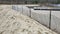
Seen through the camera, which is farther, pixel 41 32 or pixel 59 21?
pixel 59 21

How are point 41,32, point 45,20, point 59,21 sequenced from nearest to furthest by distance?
1. point 41,32
2. point 59,21
3. point 45,20

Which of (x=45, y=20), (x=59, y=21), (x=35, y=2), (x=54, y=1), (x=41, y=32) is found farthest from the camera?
(x=35, y=2)

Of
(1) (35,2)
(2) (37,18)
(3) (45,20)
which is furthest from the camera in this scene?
(1) (35,2)

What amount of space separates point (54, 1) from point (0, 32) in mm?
8533

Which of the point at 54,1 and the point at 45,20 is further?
the point at 54,1

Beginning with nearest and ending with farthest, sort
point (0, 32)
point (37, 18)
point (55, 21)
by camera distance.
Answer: point (0, 32), point (55, 21), point (37, 18)

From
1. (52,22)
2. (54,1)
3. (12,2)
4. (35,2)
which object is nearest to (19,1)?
(12,2)

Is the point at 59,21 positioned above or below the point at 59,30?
above

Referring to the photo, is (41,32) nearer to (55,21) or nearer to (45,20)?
(55,21)

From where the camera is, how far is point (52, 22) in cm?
308

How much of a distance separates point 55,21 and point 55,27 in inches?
5.0

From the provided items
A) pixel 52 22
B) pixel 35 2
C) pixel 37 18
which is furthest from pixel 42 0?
pixel 52 22

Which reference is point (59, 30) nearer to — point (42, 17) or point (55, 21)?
point (55, 21)

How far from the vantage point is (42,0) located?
36.4ft
